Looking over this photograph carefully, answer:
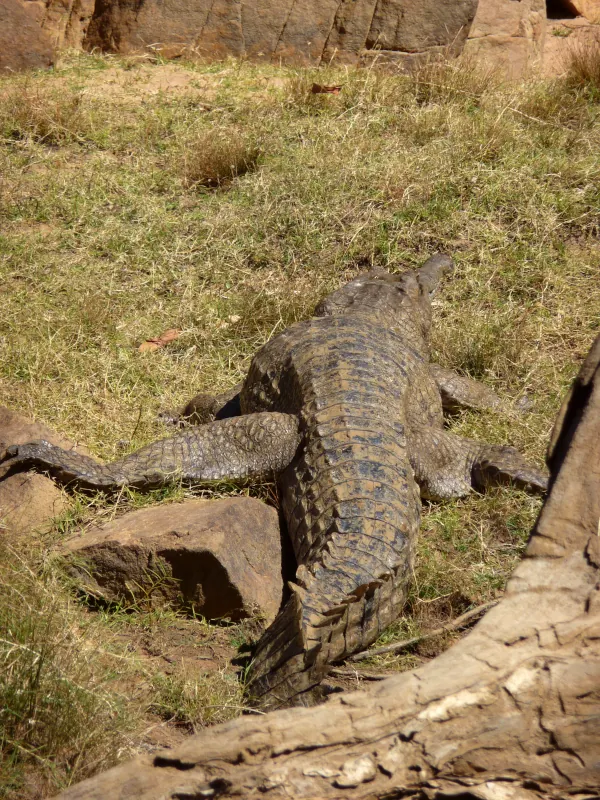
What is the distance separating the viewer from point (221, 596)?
3.36 meters

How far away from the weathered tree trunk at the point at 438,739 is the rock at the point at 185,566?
5.23 feet

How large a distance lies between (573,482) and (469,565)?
5.81ft

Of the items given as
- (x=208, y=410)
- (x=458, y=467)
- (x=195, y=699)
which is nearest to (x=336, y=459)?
(x=458, y=467)

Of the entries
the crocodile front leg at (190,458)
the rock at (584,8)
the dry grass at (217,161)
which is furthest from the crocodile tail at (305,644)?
the rock at (584,8)

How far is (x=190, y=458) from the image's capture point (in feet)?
13.0

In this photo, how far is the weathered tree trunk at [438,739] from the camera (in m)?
1.69

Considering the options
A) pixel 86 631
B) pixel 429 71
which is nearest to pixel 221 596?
pixel 86 631

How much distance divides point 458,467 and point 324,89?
4.40 m

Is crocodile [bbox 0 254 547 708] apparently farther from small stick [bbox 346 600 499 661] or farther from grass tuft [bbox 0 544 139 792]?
grass tuft [bbox 0 544 139 792]

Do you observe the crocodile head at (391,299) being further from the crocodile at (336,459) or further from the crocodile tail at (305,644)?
the crocodile tail at (305,644)

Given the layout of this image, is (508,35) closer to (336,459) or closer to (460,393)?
(460,393)

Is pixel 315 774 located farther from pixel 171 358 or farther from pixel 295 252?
pixel 295 252

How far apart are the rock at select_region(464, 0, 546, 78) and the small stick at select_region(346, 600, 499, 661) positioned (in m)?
6.21

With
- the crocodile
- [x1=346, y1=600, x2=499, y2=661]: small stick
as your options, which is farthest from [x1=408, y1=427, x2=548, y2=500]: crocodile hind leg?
[x1=346, y1=600, x2=499, y2=661]: small stick
